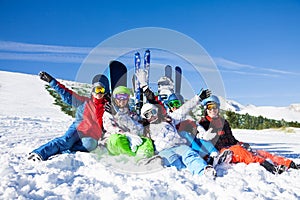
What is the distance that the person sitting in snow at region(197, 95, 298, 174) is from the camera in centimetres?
449

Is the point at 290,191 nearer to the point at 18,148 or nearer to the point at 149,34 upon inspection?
the point at 149,34

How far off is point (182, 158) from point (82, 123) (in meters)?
1.77

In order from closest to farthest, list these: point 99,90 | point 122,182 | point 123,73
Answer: point 122,182 → point 99,90 → point 123,73

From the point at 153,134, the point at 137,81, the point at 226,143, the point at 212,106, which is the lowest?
the point at 226,143

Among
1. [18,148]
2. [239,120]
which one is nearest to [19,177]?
[18,148]

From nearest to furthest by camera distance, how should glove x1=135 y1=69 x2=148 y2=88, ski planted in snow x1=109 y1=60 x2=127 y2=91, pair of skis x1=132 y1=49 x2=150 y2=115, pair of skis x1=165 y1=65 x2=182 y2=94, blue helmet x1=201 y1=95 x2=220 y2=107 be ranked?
blue helmet x1=201 y1=95 x2=220 y2=107, glove x1=135 y1=69 x2=148 y2=88, pair of skis x1=132 y1=49 x2=150 y2=115, ski planted in snow x1=109 y1=60 x2=127 y2=91, pair of skis x1=165 y1=65 x2=182 y2=94

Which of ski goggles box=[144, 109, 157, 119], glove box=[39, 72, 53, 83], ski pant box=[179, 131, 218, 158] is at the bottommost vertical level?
ski pant box=[179, 131, 218, 158]

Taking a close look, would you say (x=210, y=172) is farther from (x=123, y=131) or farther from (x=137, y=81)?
(x=137, y=81)

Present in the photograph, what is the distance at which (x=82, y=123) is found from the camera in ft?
17.0

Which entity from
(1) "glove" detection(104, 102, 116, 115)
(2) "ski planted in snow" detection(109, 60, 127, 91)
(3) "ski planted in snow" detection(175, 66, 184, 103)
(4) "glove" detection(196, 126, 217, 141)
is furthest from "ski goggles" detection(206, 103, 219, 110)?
(2) "ski planted in snow" detection(109, 60, 127, 91)

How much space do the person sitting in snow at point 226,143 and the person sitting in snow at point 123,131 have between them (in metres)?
0.94

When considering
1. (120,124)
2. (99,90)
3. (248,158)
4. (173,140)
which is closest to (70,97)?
(99,90)

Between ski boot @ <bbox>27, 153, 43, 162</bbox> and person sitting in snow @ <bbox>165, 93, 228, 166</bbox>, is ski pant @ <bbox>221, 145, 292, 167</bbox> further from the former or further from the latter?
ski boot @ <bbox>27, 153, 43, 162</bbox>

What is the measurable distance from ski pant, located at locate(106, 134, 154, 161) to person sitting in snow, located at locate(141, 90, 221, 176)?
142mm
